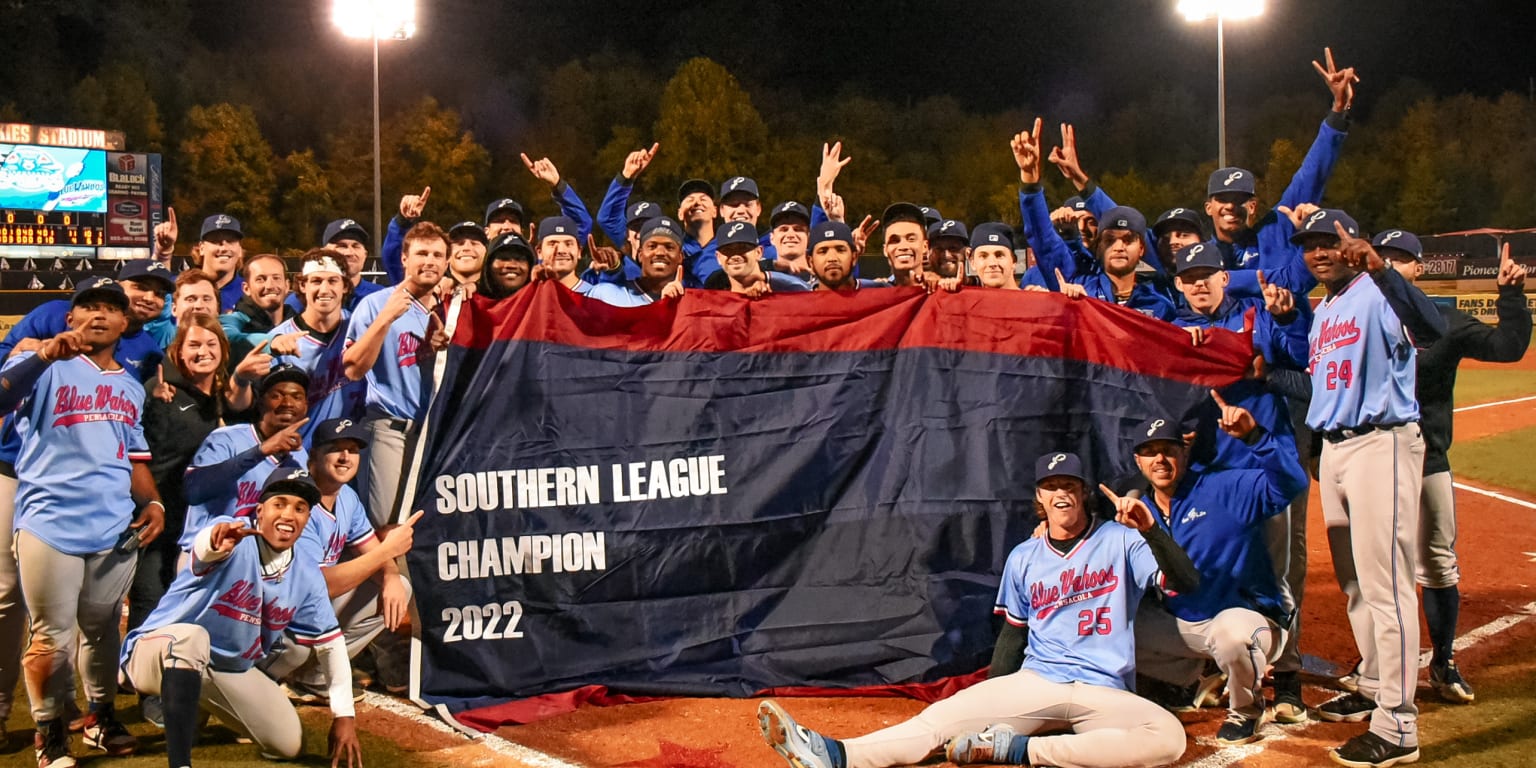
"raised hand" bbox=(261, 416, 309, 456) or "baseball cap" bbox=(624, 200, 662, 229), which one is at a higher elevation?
"baseball cap" bbox=(624, 200, 662, 229)

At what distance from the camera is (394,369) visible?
252 inches

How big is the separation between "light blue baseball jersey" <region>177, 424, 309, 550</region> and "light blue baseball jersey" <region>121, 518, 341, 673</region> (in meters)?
0.46

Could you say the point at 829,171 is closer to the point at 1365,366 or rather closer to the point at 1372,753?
the point at 1365,366

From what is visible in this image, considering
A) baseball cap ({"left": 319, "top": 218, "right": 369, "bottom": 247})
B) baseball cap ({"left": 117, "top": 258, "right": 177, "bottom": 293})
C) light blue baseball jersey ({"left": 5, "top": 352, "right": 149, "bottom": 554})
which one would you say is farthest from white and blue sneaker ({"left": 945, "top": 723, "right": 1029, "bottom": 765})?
baseball cap ({"left": 319, "top": 218, "right": 369, "bottom": 247})

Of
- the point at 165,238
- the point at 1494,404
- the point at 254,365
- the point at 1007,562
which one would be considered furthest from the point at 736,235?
the point at 1494,404

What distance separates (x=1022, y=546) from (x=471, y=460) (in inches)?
108

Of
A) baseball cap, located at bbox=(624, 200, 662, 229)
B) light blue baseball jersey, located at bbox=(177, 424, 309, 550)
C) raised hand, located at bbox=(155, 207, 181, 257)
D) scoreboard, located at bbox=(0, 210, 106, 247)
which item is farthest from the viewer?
scoreboard, located at bbox=(0, 210, 106, 247)

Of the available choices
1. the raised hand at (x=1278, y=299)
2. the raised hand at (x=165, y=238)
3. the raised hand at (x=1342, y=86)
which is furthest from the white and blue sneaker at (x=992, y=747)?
the raised hand at (x=165, y=238)

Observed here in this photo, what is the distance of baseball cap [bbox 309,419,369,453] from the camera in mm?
5965

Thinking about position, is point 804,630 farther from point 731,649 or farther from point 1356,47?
point 1356,47

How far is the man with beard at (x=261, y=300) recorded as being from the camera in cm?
715

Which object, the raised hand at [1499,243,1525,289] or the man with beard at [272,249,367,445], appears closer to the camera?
the raised hand at [1499,243,1525,289]

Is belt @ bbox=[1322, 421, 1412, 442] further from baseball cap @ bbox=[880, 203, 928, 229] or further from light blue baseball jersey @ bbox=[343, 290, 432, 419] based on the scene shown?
light blue baseball jersey @ bbox=[343, 290, 432, 419]

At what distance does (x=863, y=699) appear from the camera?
20.6 feet
